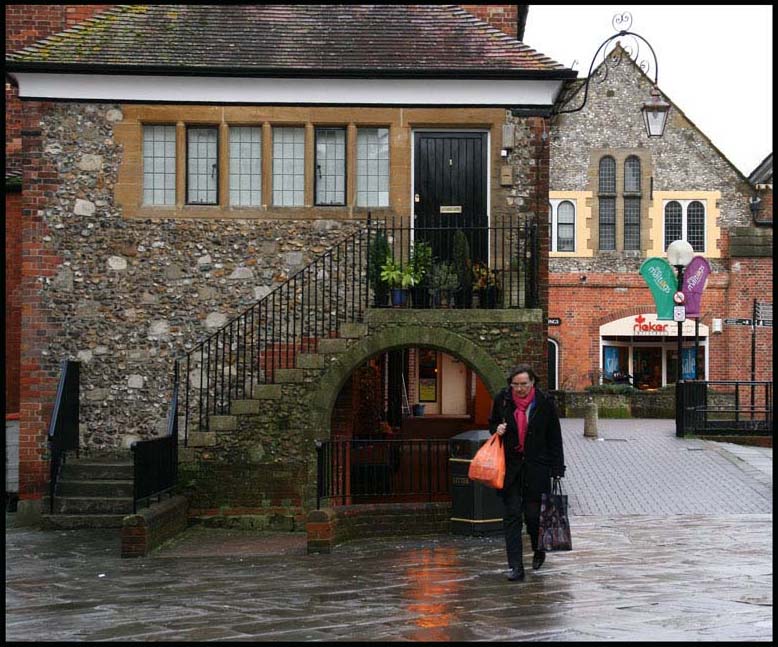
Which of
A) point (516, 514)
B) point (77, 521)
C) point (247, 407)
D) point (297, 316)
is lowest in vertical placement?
point (77, 521)

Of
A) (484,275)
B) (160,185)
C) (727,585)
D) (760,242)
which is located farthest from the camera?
(760,242)

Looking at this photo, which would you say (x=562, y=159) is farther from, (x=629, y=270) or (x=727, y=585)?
(x=727, y=585)

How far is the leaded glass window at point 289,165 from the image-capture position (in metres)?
16.9

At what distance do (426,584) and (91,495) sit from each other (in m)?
7.17

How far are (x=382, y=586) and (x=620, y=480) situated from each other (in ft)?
27.8

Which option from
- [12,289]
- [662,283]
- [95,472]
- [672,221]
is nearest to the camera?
[95,472]

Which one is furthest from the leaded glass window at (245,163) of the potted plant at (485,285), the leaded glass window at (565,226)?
the leaded glass window at (565,226)

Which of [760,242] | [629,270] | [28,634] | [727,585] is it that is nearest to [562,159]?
[629,270]

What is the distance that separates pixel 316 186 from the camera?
1694cm

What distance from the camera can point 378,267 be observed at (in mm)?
15758

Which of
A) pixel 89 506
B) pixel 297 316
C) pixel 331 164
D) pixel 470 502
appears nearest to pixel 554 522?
pixel 470 502

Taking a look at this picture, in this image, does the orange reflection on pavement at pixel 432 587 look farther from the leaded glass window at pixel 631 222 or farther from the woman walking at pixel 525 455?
the leaded glass window at pixel 631 222

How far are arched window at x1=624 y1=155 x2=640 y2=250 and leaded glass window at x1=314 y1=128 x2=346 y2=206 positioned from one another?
2200cm

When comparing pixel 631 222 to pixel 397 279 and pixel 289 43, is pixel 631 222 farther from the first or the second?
pixel 397 279
